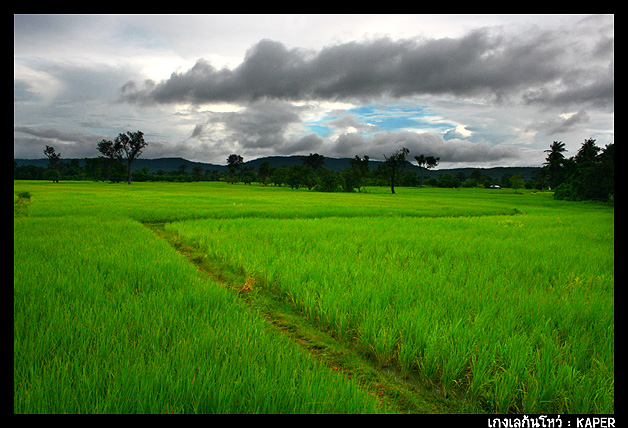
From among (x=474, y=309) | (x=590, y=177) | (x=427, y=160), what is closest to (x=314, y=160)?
(x=427, y=160)

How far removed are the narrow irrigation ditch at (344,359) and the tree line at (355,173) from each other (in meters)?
36.5

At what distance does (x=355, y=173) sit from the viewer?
73.5 metres

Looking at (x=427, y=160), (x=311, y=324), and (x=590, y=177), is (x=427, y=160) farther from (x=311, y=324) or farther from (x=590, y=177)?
(x=311, y=324)

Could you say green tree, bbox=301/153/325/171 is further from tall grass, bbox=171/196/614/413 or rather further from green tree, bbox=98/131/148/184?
tall grass, bbox=171/196/614/413

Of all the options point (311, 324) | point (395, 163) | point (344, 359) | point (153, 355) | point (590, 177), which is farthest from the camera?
point (395, 163)

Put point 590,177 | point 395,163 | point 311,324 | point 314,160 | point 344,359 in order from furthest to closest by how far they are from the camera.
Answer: point 314,160 → point 395,163 → point 590,177 → point 311,324 → point 344,359

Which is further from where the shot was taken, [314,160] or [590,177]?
[314,160]

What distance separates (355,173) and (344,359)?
2835 inches

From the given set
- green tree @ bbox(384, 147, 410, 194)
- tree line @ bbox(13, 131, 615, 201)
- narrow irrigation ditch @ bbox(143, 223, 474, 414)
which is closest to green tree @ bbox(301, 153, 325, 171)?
tree line @ bbox(13, 131, 615, 201)

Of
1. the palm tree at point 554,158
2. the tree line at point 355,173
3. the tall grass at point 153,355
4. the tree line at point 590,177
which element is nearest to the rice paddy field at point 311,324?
the tall grass at point 153,355

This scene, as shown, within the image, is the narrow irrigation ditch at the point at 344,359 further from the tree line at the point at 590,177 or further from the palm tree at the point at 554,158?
the palm tree at the point at 554,158

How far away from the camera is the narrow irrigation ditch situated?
2.52 meters

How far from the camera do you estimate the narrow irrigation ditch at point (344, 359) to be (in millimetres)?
2520
